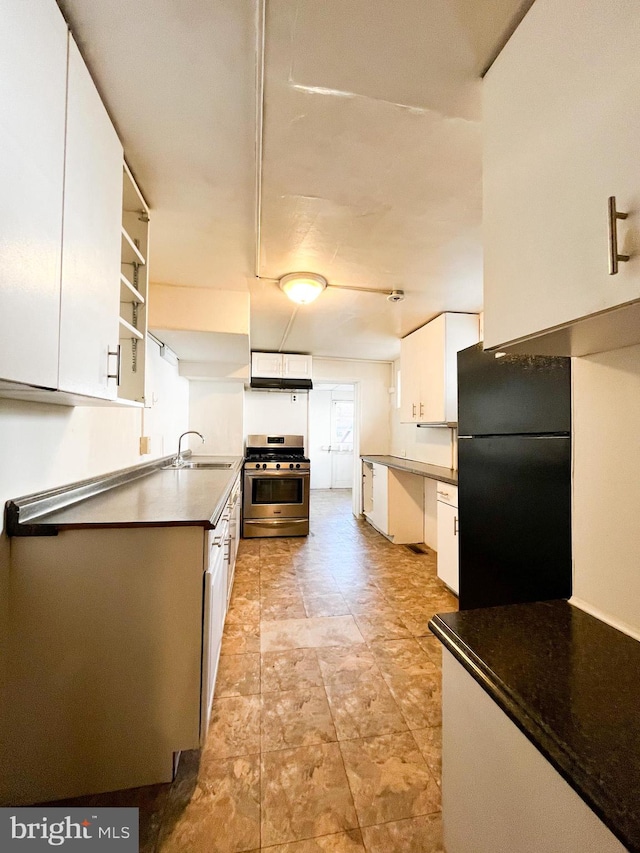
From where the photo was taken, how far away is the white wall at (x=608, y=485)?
0.91 m

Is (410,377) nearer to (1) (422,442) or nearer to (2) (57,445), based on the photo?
(1) (422,442)

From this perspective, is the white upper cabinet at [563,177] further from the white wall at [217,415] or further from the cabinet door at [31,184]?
the white wall at [217,415]

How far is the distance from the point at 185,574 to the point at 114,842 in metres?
0.75

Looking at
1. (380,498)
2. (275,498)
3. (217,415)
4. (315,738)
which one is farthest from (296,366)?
(315,738)

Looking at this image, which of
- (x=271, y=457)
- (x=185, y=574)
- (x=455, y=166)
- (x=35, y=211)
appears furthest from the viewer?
(x=271, y=457)

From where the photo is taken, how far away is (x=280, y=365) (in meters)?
4.79

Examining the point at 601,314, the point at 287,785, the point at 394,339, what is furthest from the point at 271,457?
the point at 601,314

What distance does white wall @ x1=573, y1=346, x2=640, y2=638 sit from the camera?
35.8 inches

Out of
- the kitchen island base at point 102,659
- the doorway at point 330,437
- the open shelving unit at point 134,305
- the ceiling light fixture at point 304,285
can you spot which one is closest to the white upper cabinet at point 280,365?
the ceiling light fixture at point 304,285

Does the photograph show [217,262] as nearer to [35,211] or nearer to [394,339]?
[35,211]

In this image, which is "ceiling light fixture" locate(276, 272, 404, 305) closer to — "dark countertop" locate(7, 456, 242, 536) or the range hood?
"dark countertop" locate(7, 456, 242, 536)

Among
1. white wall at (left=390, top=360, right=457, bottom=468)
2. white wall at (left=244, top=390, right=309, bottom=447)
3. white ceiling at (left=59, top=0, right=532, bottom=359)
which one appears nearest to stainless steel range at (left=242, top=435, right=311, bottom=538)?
white wall at (left=244, top=390, right=309, bottom=447)

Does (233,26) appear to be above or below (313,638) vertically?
above

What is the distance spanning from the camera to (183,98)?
1.11 meters
